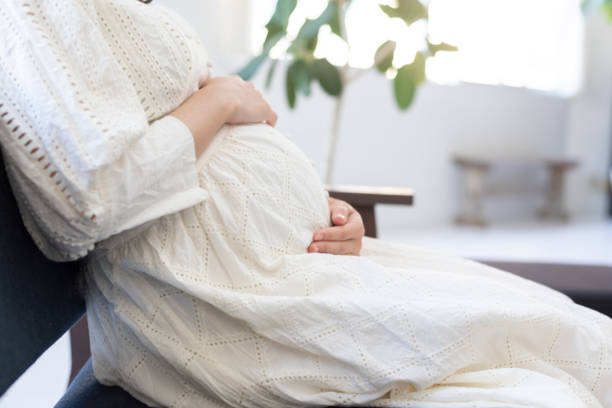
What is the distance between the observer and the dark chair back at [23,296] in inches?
24.6

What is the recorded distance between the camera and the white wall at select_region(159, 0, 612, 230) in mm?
4121

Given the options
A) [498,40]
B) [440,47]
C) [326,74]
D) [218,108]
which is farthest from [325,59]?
→ [498,40]

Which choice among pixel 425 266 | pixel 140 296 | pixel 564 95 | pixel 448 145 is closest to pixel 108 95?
pixel 140 296

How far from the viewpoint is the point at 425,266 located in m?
1.04

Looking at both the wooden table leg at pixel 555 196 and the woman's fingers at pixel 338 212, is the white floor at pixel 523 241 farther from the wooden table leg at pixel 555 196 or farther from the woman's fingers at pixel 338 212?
the woman's fingers at pixel 338 212

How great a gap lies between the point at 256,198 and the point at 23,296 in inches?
12.5

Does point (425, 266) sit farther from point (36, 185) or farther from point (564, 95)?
point (564, 95)

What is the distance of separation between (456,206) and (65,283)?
190 inches

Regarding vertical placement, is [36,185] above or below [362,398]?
above

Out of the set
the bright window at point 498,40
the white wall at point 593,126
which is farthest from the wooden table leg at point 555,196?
the bright window at point 498,40

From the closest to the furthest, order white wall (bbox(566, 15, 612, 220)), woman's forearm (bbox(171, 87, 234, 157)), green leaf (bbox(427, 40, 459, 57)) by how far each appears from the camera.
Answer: woman's forearm (bbox(171, 87, 234, 157)) → green leaf (bbox(427, 40, 459, 57)) → white wall (bbox(566, 15, 612, 220))

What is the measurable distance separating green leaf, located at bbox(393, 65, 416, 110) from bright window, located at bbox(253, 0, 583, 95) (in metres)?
1.77

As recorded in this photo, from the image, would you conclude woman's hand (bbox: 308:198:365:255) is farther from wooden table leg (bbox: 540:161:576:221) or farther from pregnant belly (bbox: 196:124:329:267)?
wooden table leg (bbox: 540:161:576:221)

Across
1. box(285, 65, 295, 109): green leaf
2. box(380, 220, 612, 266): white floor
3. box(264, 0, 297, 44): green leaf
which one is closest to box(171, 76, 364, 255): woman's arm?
box(264, 0, 297, 44): green leaf
